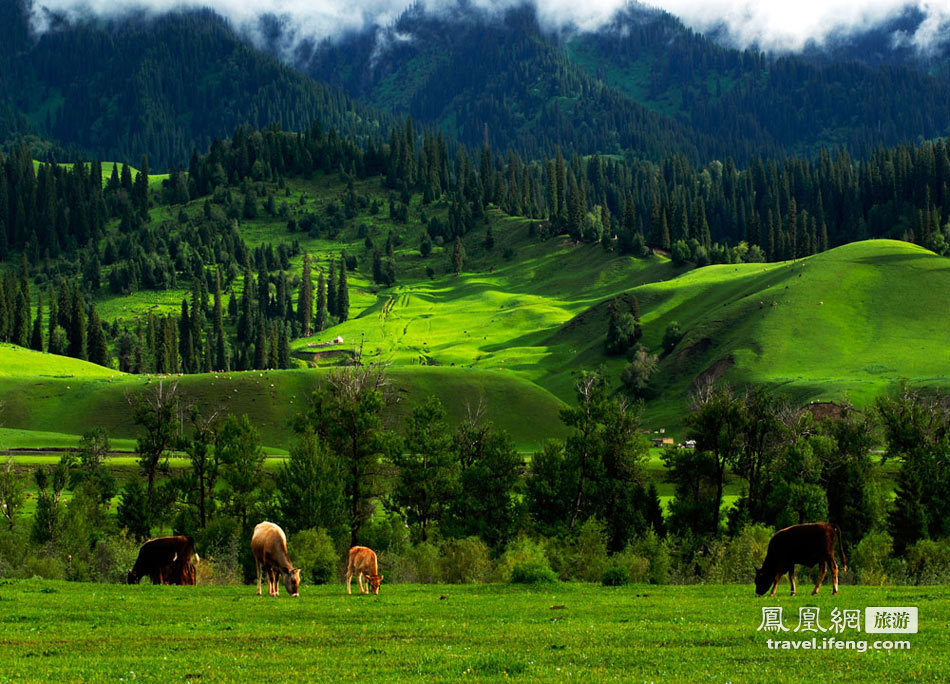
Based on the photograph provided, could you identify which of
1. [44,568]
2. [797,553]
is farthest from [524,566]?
[44,568]

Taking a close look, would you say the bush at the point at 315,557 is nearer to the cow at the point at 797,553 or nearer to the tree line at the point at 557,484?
the tree line at the point at 557,484

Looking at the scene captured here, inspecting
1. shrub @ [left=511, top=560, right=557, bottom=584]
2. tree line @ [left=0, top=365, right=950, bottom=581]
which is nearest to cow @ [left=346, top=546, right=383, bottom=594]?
shrub @ [left=511, top=560, right=557, bottom=584]

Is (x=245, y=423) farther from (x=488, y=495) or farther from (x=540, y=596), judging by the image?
(x=540, y=596)

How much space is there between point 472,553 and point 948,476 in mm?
39516

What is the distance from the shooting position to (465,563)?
2345 inches

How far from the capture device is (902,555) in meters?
70.5

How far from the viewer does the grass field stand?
1980cm

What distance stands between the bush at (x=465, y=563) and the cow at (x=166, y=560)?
19416 millimetres

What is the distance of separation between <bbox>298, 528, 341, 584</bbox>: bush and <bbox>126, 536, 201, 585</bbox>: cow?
13226 mm

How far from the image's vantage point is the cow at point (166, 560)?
41.5 meters

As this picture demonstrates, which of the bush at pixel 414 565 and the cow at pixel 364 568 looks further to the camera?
the bush at pixel 414 565

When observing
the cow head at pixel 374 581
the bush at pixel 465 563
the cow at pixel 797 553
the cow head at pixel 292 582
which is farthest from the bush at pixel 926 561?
the cow head at pixel 292 582

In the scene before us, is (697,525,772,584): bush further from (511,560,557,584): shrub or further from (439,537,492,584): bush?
(511,560,557,584): shrub

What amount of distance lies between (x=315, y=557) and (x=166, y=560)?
1821 centimetres
